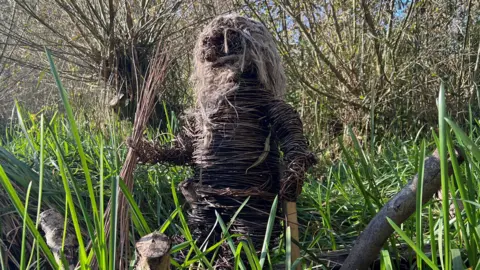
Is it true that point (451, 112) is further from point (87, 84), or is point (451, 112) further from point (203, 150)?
point (87, 84)

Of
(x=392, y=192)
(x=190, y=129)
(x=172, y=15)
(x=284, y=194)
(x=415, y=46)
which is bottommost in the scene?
(x=392, y=192)

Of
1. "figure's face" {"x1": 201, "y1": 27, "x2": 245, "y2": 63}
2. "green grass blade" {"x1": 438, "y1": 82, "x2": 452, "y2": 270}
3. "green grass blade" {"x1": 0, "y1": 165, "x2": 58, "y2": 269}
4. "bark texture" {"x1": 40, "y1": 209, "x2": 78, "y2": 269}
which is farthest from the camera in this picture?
"figure's face" {"x1": 201, "y1": 27, "x2": 245, "y2": 63}

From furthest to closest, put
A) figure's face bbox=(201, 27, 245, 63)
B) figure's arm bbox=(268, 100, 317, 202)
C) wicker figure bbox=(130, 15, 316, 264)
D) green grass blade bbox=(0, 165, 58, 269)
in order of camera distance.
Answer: figure's face bbox=(201, 27, 245, 63), wicker figure bbox=(130, 15, 316, 264), figure's arm bbox=(268, 100, 317, 202), green grass blade bbox=(0, 165, 58, 269)

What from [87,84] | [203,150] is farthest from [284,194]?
[87,84]

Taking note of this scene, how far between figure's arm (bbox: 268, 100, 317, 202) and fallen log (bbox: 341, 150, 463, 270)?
20cm

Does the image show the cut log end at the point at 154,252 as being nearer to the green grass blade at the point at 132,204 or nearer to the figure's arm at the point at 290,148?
the green grass blade at the point at 132,204

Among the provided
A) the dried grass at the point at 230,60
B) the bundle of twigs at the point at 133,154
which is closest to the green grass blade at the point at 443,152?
the bundle of twigs at the point at 133,154

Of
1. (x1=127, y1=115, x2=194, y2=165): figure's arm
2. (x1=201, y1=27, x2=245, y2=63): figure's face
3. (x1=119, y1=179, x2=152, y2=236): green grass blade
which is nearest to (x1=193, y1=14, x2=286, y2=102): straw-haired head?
(x1=201, y1=27, x2=245, y2=63): figure's face

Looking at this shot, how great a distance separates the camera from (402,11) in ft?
8.77

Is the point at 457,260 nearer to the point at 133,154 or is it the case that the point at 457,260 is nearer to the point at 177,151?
the point at 133,154

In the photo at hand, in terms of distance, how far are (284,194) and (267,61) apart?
39cm

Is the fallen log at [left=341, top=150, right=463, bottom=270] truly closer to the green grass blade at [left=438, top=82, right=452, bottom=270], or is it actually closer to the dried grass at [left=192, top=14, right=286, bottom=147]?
the green grass blade at [left=438, top=82, right=452, bottom=270]

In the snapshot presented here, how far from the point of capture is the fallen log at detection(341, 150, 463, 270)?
0.73 meters

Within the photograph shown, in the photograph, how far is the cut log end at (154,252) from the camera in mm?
615
